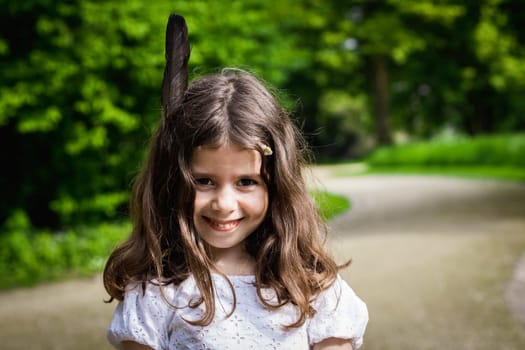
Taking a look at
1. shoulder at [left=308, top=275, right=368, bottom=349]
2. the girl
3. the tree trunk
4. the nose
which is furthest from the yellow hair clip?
the tree trunk

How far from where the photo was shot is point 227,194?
1652 mm

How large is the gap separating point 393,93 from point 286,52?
816 inches

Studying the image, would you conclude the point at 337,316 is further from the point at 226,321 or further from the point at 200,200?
the point at 200,200

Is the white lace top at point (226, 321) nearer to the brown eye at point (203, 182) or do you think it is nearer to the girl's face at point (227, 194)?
the girl's face at point (227, 194)

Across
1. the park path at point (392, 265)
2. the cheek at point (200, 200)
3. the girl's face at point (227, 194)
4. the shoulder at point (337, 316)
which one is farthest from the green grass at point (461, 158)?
the cheek at point (200, 200)

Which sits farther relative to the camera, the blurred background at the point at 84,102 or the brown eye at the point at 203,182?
the blurred background at the point at 84,102

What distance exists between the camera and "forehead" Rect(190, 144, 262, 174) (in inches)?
64.9

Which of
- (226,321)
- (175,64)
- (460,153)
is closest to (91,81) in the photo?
(175,64)

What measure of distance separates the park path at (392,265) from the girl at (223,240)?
30 cm

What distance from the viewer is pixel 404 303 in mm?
4762

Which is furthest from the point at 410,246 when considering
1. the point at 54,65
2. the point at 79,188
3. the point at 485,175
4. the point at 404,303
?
the point at 485,175

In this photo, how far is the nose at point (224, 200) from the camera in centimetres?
165

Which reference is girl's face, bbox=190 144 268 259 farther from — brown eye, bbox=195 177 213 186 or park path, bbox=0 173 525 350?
park path, bbox=0 173 525 350

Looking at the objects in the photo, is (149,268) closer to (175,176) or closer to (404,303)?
(175,176)
